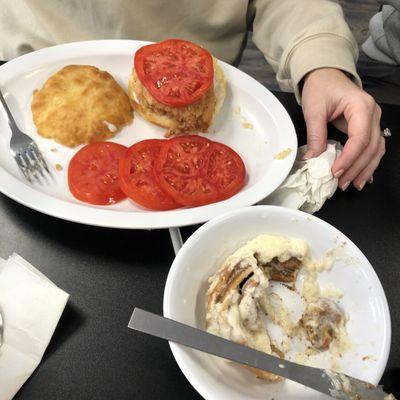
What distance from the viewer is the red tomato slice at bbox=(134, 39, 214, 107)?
4.00ft

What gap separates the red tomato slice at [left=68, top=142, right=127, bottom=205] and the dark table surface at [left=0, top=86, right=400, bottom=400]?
88 mm

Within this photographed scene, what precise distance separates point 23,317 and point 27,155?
46cm

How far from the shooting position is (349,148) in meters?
1.16

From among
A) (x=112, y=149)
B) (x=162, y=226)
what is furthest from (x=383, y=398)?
(x=112, y=149)

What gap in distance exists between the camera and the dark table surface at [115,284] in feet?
2.83

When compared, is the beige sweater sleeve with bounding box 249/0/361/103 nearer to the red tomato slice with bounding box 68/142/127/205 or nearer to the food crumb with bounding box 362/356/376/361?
the red tomato slice with bounding box 68/142/127/205

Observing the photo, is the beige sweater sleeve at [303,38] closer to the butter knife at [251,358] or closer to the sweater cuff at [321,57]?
the sweater cuff at [321,57]

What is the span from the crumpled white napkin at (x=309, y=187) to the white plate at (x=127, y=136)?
0.04 m

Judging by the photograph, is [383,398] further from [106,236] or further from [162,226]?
[106,236]

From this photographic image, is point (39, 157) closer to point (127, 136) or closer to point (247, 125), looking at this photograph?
point (127, 136)

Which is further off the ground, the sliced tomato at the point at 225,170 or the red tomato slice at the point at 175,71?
the red tomato slice at the point at 175,71

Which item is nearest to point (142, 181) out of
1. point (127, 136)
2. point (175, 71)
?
point (127, 136)

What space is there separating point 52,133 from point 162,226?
18.0 inches

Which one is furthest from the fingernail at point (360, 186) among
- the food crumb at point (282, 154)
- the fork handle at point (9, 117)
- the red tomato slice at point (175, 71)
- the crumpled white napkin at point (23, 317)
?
the fork handle at point (9, 117)
